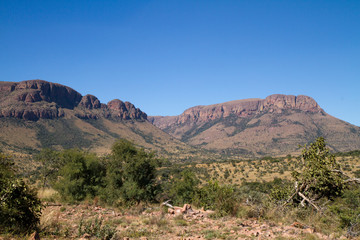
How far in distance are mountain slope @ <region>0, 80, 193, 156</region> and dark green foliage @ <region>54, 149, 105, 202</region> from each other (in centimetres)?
7590

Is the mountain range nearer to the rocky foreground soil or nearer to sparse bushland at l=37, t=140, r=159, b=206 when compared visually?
sparse bushland at l=37, t=140, r=159, b=206

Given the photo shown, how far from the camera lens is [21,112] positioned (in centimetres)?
13062

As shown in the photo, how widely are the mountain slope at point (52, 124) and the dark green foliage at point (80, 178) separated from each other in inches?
2988

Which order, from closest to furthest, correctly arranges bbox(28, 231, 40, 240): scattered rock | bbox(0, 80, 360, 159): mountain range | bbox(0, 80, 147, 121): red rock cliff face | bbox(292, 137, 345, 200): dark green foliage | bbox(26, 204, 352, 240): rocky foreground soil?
bbox(28, 231, 40, 240): scattered rock → bbox(26, 204, 352, 240): rocky foreground soil → bbox(292, 137, 345, 200): dark green foliage → bbox(0, 80, 360, 159): mountain range → bbox(0, 80, 147, 121): red rock cliff face

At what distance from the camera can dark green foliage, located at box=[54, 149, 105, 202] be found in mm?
20406

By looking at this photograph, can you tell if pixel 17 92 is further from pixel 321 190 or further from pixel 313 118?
pixel 313 118

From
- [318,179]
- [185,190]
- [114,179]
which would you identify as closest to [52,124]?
[114,179]

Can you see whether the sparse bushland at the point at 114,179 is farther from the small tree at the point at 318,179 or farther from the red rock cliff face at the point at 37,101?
the red rock cliff face at the point at 37,101

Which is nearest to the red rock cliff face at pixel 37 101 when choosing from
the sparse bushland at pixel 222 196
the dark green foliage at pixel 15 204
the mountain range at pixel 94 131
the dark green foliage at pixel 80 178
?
the mountain range at pixel 94 131

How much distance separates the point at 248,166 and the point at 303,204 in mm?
44516

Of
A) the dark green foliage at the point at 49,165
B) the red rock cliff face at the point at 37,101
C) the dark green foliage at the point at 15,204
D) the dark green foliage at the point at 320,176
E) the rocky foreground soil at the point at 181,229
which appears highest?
the red rock cliff face at the point at 37,101

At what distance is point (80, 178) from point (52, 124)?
128 m

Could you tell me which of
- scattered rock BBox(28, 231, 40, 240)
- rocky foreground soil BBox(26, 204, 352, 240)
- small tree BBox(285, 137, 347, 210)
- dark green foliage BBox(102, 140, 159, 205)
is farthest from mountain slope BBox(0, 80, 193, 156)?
small tree BBox(285, 137, 347, 210)

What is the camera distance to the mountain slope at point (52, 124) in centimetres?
10638
